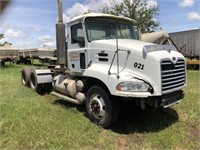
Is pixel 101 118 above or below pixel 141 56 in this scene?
below

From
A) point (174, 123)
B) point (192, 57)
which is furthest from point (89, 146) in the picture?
point (192, 57)

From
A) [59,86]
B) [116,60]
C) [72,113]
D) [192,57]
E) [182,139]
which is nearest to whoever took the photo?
[182,139]

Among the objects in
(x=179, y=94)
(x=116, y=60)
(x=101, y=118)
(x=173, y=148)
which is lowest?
(x=173, y=148)

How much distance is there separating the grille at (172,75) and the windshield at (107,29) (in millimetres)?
1675

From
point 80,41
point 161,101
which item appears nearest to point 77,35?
point 80,41

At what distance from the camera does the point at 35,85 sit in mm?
8484

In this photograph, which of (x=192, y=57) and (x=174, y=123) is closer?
(x=174, y=123)

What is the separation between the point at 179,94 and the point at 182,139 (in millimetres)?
1108

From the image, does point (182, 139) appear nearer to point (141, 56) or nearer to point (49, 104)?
point (141, 56)

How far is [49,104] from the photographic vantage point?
6.89m

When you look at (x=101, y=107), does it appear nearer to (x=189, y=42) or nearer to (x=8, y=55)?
(x=189, y=42)

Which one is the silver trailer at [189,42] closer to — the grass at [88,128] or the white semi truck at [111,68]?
the grass at [88,128]

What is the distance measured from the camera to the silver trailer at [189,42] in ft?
62.6

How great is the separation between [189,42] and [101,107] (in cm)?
1654
